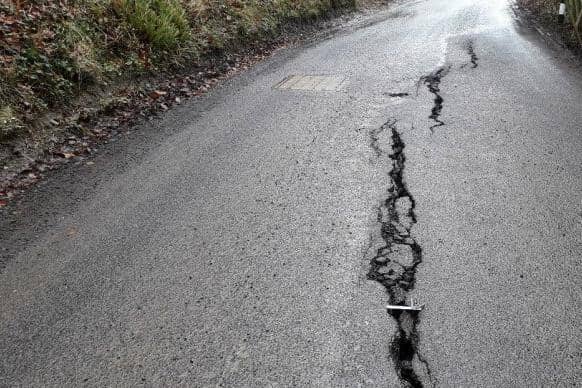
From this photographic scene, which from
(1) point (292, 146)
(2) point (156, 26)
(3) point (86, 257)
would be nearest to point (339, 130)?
(1) point (292, 146)

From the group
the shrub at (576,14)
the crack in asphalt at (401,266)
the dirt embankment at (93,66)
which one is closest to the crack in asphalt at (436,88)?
the crack in asphalt at (401,266)

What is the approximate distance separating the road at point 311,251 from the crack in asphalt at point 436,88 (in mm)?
65

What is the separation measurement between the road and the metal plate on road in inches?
31.8

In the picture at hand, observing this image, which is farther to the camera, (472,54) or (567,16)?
(567,16)

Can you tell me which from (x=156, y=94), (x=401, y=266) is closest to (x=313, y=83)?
(x=156, y=94)

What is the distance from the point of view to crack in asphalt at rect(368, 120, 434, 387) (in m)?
2.29

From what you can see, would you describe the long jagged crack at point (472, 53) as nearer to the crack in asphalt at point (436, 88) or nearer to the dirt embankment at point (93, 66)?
the crack in asphalt at point (436, 88)

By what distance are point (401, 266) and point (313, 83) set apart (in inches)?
174

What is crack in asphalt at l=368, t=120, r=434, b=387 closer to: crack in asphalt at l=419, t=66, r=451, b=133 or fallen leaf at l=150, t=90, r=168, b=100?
crack in asphalt at l=419, t=66, r=451, b=133

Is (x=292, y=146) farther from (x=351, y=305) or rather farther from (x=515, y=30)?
(x=515, y=30)

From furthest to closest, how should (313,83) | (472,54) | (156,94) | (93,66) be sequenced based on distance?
(472,54)
(313,83)
(156,94)
(93,66)

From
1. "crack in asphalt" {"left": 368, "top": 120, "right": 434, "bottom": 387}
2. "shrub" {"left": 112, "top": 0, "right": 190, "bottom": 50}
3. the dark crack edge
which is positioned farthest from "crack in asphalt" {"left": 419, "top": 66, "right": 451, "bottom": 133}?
"shrub" {"left": 112, "top": 0, "right": 190, "bottom": 50}

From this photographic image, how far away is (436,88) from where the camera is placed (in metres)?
6.29

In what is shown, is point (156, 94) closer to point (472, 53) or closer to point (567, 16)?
point (472, 53)
